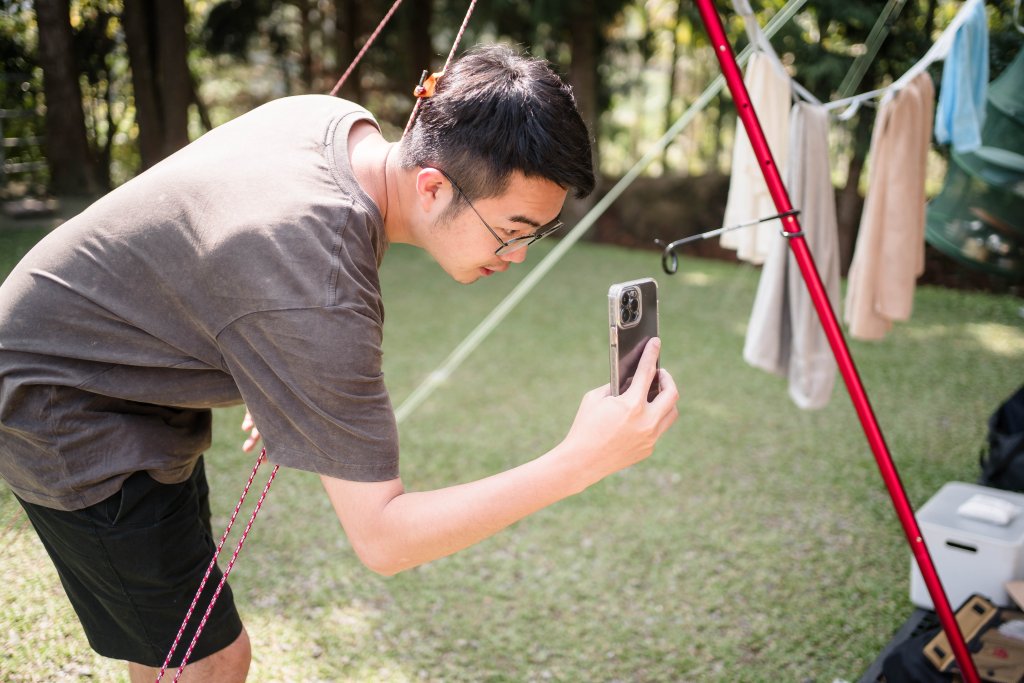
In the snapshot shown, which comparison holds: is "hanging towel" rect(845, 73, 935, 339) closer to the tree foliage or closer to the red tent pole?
the tree foliage

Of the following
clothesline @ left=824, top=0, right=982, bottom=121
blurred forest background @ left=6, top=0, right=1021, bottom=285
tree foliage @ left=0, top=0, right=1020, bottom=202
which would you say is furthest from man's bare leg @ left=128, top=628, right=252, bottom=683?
clothesline @ left=824, top=0, right=982, bottom=121

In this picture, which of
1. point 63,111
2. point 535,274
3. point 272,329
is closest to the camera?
point 272,329

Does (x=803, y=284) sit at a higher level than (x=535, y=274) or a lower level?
higher

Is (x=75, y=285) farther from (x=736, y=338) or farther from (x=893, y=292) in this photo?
(x=736, y=338)

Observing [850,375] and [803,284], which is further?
[803,284]

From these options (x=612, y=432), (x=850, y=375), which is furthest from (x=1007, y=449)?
(x=612, y=432)

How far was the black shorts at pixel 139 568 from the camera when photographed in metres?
1.14

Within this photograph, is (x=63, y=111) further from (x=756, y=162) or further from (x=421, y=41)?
(x=421, y=41)

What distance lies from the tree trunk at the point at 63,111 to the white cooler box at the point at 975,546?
2.16m

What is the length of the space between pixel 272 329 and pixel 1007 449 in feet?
8.21

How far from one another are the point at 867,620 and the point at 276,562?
1714 millimetres

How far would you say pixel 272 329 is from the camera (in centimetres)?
90

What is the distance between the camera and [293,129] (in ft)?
3.50

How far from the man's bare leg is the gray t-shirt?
1.03ft
